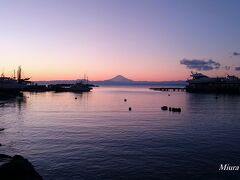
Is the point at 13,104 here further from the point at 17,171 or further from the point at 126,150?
the point at 17,171

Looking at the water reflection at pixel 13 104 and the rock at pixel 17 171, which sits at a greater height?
the rock at pixel 17 171

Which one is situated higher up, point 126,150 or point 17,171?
point 17,171

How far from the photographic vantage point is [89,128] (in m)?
45.8

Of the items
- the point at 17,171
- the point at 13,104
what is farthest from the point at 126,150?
the point at 13,104

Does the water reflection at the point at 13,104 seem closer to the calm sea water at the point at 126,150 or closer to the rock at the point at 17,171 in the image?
the calm sea water at the point at 126,150

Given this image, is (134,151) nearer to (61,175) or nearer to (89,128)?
(61,175)

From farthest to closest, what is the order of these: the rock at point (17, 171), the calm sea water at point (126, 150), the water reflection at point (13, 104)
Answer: the water reflection at point (13, 104) → the calm sea water at point (126, 150) → the rock at point (17, 171)

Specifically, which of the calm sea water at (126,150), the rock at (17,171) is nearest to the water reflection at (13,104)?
the calm sea water at (126,150)

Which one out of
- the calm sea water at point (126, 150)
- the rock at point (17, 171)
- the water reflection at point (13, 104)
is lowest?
the calm sea water at point (126, 150)

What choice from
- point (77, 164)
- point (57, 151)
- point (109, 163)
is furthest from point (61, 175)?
point (57, 151)

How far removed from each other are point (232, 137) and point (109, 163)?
19.1 metres

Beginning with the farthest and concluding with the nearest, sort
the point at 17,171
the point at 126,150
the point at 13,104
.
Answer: the point at 13,104
the point at 126,150
the point at 17,171

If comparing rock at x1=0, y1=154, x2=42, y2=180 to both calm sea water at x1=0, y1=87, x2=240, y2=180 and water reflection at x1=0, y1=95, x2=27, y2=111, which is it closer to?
calm sea water at x1=0, y1=87, x2=240, y2=180

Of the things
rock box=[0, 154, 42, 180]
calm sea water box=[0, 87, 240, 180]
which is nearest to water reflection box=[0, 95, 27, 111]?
calm sea water box=[0, 87, 240, 180]
